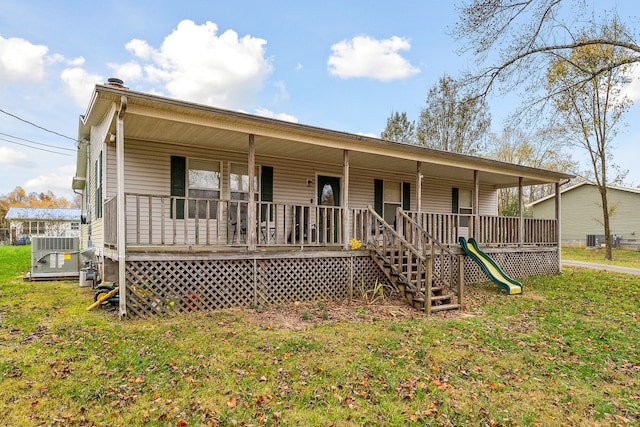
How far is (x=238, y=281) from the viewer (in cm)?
687

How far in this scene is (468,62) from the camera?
34.3 ft

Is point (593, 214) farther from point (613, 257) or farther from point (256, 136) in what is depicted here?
point (256, 136)

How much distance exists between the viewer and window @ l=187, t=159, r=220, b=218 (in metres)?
8.68

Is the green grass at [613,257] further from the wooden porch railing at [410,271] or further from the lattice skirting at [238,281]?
the lattice skirting at [238,281]

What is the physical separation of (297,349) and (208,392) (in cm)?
139

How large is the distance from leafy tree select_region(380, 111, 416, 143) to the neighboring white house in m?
28.5

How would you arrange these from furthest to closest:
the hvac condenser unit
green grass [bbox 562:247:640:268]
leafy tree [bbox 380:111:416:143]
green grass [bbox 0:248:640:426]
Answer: leafy tree [bbox 380:111:416:143] → green grass [bbox 562:247:640:268] → the hvac condenser unit → green grass [bbox 0:248:640:426]

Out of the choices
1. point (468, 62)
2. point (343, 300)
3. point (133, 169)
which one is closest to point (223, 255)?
point (343, 300)

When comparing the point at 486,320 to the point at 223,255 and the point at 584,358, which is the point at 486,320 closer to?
the point at 584,358

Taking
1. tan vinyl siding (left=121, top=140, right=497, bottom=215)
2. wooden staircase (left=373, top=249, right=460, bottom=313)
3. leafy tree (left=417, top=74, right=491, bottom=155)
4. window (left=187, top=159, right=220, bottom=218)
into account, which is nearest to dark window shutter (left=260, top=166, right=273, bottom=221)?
tan vinyl siding (left=121, top=140, right=497, bottom=215)

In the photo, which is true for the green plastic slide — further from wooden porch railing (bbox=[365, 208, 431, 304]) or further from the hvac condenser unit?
the hvac condenser unit

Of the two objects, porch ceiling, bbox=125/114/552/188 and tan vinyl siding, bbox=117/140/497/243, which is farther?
tan vinyl siding, bbox=117/140/497/243

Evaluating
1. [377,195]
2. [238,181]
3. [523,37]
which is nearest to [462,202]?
[377,195]

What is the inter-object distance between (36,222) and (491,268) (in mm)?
41203
